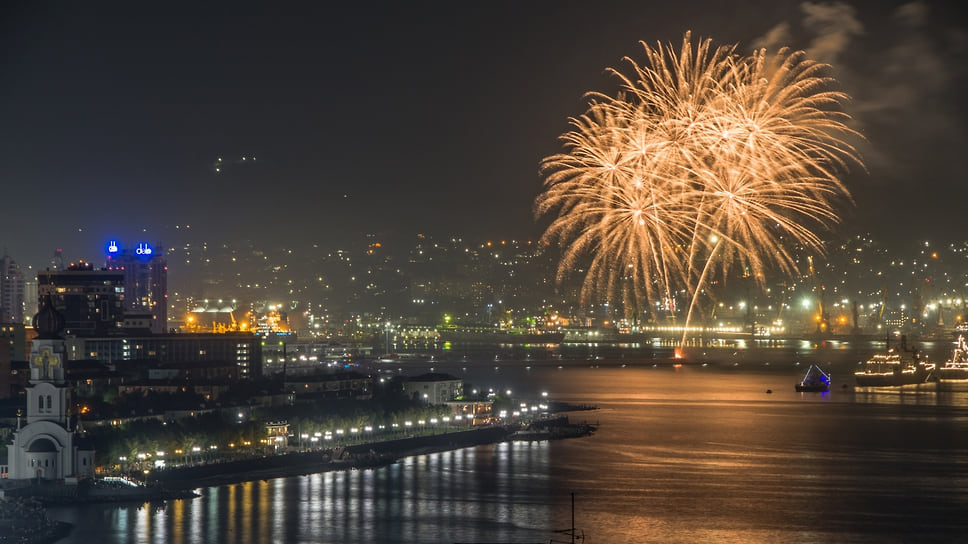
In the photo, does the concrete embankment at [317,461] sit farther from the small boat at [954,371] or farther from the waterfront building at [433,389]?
the small boat at [954,371]

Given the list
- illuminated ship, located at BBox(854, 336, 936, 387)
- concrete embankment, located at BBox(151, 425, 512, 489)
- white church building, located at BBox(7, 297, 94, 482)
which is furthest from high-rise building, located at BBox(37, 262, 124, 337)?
illuminated ship, located at BBox(854, 336, 936, 387)

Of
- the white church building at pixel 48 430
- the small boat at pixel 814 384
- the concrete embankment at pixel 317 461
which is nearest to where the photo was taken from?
the white church building at pixel 48 430

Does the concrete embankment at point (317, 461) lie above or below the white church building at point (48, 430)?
below

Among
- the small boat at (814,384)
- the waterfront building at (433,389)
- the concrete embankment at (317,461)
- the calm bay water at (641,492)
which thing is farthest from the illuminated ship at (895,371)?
the concrete embankment at (317,461)

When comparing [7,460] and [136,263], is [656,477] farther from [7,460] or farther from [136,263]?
[136,263]

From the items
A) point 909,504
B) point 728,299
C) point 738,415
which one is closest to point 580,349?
point 728,299

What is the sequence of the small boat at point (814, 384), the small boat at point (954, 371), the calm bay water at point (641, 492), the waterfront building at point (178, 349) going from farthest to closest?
the small boat at point (954, 371) → the small boat at point (814, 384) → the waterfront building at point (178, 349) → the calm bay water at point (641, 492)

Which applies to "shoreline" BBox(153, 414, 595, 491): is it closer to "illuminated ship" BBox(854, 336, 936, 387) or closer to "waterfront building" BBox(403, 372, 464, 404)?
"waterfront building" BBox(403, 372, 464, 404)
